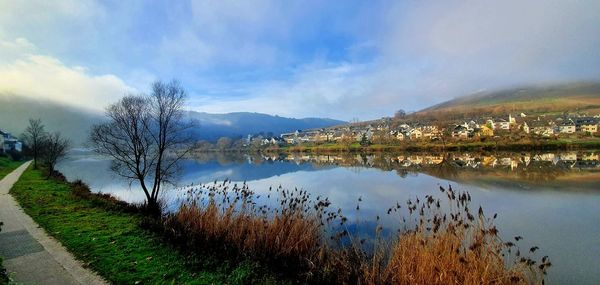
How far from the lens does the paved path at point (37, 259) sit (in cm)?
655

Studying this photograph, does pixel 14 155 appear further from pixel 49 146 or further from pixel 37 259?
pixel 37 259

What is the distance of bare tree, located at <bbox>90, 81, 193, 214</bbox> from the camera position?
49.9ft

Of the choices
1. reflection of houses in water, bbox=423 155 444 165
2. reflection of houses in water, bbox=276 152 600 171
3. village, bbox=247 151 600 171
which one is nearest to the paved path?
reflection of houses in water, bbox=276 152 600 171

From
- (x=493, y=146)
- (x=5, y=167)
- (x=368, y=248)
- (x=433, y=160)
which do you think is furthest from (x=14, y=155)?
(x=493, y=146)

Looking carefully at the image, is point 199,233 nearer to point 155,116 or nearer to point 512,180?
point 155,116

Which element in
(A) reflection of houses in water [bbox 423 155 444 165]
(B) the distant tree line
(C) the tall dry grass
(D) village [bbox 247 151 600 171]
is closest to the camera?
(C) the tall dry grass

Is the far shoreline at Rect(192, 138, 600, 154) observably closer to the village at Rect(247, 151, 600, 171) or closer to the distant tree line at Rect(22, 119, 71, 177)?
the village at Rect(247, 151, 600, 171)

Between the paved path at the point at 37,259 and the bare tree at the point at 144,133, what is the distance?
4.56 meters

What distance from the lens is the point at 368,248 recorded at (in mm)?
9812

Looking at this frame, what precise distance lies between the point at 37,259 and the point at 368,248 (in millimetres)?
8642

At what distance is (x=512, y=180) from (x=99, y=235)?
2815cm

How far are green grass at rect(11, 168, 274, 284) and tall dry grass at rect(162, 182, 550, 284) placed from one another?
2.59ft

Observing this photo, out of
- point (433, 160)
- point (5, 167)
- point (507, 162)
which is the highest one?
point (5, 167)

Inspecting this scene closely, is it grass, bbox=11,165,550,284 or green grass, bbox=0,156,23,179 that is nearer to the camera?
grass, bbox=11,165,550,284
